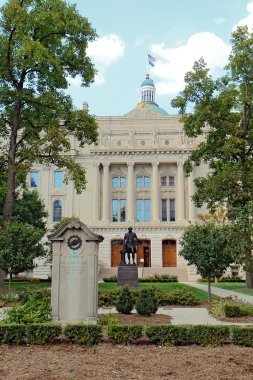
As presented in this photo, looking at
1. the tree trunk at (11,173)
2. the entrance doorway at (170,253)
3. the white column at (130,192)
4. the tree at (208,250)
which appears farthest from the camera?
the white column at (130,192)

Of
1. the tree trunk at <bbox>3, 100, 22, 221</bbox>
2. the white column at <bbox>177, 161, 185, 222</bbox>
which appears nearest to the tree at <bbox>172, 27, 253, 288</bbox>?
the tree trunk at <bbox>3, 100, 22, 221</bbox>

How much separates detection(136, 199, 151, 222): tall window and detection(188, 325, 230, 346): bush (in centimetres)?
4318

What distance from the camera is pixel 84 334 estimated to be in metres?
9.59

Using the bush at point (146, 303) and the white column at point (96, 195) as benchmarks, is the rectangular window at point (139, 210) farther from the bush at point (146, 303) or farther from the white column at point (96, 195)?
the bush at point (146, 303)

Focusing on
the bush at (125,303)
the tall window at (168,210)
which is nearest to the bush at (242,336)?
the bush at (125,303)

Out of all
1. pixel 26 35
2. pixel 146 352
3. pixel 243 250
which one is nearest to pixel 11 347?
pixel 146 352

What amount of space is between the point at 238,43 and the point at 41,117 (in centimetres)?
1277

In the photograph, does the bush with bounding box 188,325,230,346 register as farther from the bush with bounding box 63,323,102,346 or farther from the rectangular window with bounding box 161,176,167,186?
the rectangular window with bounding box 161,176,167,186

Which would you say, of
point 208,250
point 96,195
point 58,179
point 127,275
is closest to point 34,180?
point 58,179

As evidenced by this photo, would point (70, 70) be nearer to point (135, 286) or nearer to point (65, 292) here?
point (135, 286)

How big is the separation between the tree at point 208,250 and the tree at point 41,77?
6539 mm

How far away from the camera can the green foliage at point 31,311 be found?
11059mm

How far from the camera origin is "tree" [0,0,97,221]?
22297mm

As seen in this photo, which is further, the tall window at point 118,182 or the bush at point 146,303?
the tall window at point 118,182
